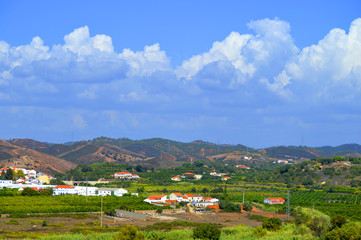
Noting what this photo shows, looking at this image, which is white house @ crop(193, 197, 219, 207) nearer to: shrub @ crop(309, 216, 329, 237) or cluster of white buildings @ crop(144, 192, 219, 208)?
cluster of white buildings @ crop(144, 192, 219, 208)

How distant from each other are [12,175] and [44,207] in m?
55.1

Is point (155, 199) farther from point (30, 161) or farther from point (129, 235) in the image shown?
point (30, 161)

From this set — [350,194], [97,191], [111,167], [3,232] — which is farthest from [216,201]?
[111,167]

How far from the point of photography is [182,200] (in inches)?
3831

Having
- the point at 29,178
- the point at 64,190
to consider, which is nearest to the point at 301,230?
the point at 64,190

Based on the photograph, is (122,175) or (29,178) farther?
(122,175)

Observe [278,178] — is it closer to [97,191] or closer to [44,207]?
[97,191]

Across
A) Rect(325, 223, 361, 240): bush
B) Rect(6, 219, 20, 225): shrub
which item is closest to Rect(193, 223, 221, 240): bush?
Rect(325, 223, 361, 240): bush

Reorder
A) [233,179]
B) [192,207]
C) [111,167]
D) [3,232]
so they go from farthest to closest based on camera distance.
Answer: [111,167]
[233,179]
[192,207]
[3,232]

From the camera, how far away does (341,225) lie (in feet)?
183

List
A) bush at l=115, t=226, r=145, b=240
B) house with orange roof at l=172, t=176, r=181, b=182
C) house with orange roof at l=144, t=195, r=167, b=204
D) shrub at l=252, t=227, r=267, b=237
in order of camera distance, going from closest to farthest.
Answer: bush at l=115, t=226, r=145, b=240, shrub at l=252, t=227, r=267, b=237, house with orange roof at l=144, t=195, r=167, b=204, house with orange roof at l=172, t=176, r=181, b=182

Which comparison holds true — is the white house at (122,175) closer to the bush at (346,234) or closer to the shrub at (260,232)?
the shrub at (260,232)

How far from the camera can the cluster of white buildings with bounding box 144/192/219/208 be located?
9238 centimetres

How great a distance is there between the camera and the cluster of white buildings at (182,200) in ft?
303
